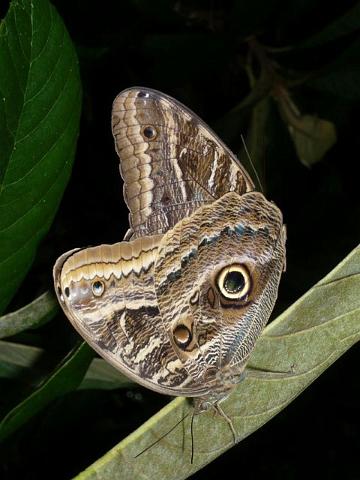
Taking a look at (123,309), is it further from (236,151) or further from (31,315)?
(236,151)

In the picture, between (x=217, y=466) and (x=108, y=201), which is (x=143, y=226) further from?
(x=217, y=466)

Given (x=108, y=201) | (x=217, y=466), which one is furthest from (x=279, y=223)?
(x=217, y=466)

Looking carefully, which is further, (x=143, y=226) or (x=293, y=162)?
(x=293, y=162)

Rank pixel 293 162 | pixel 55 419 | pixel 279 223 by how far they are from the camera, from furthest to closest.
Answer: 1. pixel 293 162
2. pixel 55 419
3. pixel 279 223

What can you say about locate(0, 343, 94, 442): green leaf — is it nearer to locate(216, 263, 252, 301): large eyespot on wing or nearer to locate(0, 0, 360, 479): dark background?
locate(216, 263, 252, 301): large eyespot on wing

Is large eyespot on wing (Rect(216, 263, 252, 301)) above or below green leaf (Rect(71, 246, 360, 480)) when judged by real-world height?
above

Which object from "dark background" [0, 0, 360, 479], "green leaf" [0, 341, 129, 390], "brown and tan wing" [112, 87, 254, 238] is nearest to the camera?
"brown and tan wing" [112, 87, 254, 238]

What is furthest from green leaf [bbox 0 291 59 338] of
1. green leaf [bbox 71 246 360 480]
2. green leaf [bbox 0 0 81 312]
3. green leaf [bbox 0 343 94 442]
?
green leaf [bbox 71 246 360 480]
